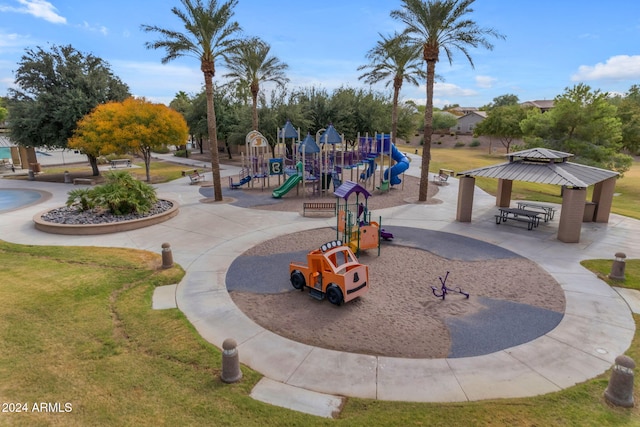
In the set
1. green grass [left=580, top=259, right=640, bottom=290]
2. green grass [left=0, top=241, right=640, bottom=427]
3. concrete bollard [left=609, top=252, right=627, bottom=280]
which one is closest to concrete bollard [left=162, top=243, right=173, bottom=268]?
green grass [left=0, top=241, right=640, bottom=427]

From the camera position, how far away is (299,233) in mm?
16219

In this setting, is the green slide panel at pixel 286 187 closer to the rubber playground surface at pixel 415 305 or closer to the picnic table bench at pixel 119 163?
the rubber playground surface at pixel 415 305

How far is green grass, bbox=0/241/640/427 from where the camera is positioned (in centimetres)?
561

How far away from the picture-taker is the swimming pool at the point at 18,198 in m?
21.9

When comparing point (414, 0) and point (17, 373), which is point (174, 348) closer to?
point (17, 373)

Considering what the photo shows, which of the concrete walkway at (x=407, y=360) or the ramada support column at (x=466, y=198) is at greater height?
the ramada support column at (x=466, y=198)

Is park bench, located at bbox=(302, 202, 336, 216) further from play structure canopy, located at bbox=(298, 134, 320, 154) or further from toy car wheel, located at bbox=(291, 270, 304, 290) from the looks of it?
toy car wheel, located at bbox=(291, 270, 304, 290)

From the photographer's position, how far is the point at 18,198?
24500mm

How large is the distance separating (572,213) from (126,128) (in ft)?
91.6

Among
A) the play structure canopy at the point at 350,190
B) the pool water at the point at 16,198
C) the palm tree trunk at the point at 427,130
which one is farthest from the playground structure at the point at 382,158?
the pool water at the point at 16,198

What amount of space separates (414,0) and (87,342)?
69.2ft

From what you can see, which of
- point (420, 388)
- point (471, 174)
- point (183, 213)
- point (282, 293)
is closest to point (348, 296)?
point (282, 293)

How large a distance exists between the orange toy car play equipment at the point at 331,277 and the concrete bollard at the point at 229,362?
360cm

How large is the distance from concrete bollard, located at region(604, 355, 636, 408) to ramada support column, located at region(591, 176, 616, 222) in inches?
585
